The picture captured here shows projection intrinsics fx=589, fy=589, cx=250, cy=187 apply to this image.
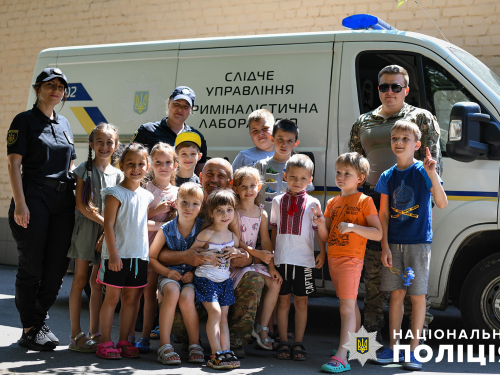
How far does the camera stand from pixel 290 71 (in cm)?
506

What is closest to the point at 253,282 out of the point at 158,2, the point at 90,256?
the point at 90,256

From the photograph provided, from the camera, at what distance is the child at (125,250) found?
161 inches

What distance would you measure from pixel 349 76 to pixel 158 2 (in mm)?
5284

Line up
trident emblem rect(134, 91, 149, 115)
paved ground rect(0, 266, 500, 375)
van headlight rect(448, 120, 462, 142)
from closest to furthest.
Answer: paved ground rect(0, 266, 500, 375) → van headlight rect(448, 120, 462, 142) → trident emblem rect(134, 91, 149, 115)

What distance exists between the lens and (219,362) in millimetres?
3914

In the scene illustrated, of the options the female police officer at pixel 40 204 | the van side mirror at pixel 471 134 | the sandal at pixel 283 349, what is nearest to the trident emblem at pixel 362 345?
the sandal at pixel 283 349

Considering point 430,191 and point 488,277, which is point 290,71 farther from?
point 488,277

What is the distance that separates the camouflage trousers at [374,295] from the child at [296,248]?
386 millimetres

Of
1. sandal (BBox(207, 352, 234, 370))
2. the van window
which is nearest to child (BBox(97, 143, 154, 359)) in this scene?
sandal (BBox(207, 352, 234, 370))

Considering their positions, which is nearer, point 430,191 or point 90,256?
point 430,191

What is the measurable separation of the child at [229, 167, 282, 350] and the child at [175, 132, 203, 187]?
1.58 feet

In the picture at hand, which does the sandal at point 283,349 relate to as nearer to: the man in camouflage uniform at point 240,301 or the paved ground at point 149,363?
the paved ground at point 149,363

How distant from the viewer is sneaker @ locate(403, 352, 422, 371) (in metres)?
4.05

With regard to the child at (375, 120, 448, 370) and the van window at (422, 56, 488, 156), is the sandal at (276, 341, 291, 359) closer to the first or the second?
the child at (375, 120, 448, 370)
